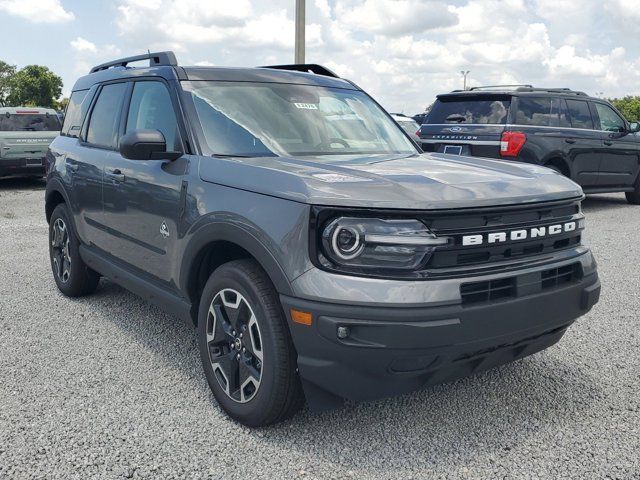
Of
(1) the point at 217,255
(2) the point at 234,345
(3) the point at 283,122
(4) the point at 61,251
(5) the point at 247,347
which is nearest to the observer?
(5) the point at 247,347

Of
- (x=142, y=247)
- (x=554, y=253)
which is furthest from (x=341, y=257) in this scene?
(x=142, y=247)

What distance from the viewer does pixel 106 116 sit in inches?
186

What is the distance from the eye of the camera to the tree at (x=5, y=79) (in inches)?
2847

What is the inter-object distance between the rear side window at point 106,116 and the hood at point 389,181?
150 cm

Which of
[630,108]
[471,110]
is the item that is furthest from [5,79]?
[471,110]

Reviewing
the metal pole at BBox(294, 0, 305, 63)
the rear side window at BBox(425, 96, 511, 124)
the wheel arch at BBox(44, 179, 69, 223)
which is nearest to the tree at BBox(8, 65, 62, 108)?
the metal pole at BBox(294, 0, 305, 63)

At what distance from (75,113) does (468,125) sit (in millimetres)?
5881

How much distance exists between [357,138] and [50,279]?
357 cm

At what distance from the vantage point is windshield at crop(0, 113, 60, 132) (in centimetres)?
1361

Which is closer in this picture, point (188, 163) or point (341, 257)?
point (341, 257)

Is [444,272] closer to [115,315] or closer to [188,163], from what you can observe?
[188,163]

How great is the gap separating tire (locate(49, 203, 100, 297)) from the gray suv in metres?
1.09

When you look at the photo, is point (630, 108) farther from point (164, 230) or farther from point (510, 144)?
point (164, 230)

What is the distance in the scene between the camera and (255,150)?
349 centimetres
